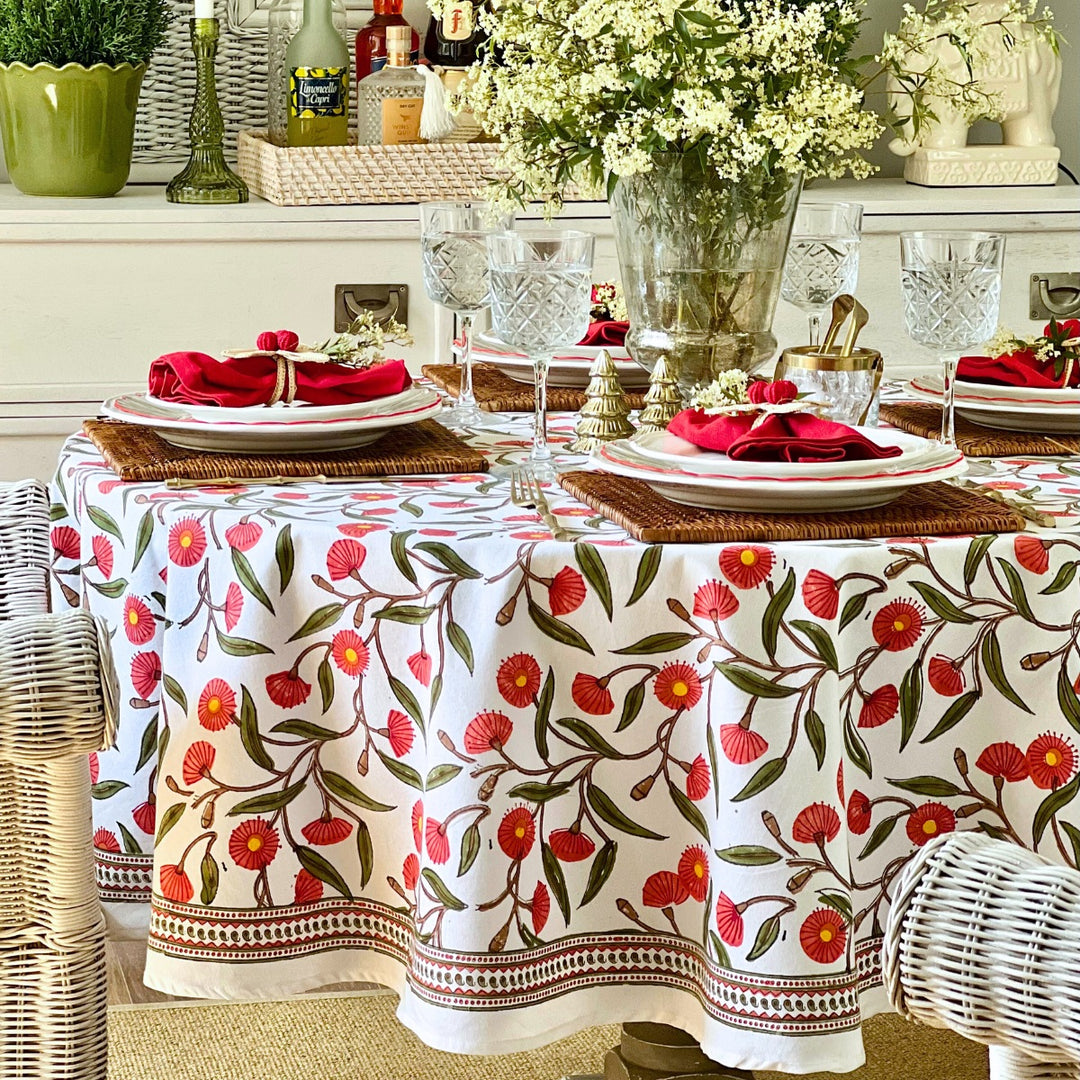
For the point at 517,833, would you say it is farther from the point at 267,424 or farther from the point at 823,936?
the point at 267,424

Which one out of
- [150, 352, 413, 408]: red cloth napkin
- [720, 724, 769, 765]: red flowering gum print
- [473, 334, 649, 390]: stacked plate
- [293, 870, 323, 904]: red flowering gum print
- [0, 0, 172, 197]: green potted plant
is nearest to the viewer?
[720, 724, 769, 765]: red flowering gum print

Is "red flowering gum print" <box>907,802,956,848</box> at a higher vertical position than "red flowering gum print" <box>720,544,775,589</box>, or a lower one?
lower

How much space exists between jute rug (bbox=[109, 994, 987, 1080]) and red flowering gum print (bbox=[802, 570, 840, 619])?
86 centimetres

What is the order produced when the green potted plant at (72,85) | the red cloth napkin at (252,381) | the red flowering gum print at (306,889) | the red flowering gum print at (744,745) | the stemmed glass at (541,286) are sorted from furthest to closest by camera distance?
the green potted plant at (72,85) < the red cloth napkin at (252,381) < the stemmed glass at (541,286) < the red flowering gum print at (306,889) < the red flowering gum print at (744,745)

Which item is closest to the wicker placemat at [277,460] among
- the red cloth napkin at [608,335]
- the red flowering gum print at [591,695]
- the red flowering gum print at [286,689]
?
the red flowering gum print at [286,689]

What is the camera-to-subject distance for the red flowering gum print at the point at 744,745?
1.09 m

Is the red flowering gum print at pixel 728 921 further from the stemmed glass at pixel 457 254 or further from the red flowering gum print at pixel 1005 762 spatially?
the stemmed glass at pixel 457 254

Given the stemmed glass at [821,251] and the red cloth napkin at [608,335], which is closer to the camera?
the stemmed glass at [821,251]

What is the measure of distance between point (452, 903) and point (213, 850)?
190 mm

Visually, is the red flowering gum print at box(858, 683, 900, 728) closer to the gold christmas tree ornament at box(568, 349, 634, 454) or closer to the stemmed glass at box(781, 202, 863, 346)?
the gold christmas tree ornament at box(568, 349, 634, 454)

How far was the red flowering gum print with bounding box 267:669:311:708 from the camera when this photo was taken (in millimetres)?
1183

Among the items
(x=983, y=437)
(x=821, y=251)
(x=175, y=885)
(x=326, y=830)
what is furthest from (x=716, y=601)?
(x=821, y=251)

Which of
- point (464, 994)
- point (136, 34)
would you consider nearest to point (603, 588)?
point (464, 994)

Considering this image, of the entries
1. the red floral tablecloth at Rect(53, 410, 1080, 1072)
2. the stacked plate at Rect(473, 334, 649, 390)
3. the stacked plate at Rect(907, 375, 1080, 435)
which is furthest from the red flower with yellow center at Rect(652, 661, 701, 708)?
the stacked plate at Rect(473, 334, 649, 390)
